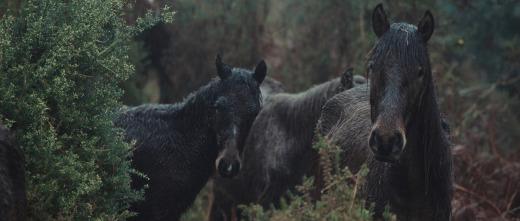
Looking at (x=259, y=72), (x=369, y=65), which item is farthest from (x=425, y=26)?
(x=259, y=72)

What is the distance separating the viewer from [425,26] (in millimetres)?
3688

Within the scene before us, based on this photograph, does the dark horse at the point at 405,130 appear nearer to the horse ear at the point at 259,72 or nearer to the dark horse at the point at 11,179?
the horse ear at the point at 259,72

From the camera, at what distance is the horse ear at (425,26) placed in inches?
143

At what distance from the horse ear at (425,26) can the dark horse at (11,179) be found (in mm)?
2702

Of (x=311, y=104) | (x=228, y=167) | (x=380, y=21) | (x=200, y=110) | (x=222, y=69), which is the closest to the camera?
(x=380, y=21)

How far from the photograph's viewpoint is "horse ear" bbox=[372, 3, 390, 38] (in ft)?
12.5

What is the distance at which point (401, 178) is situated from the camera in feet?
12.5

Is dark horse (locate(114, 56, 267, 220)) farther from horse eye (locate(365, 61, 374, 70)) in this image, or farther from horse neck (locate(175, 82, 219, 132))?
horse eye (locate(365, 61, 374, 70))

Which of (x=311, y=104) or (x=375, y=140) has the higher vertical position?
(x=311, y=104)

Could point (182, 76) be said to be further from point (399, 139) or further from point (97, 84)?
point (399, 139)

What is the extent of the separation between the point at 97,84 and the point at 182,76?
24.3 feet

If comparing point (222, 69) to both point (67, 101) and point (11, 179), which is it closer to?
point (67, 101)

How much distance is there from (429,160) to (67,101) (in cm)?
255

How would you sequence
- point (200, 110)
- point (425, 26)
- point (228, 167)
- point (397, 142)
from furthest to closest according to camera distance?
point (200, 110) < point (228, 167) < point (425, 26) < point (397, 142)
